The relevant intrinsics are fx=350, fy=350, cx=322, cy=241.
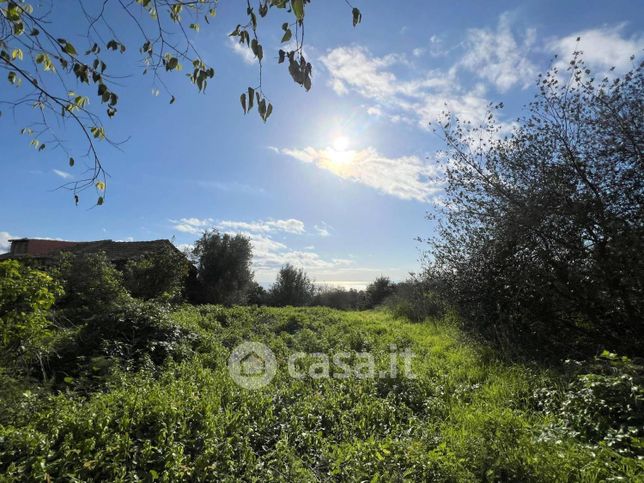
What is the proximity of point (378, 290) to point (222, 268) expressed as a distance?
11.0 meters

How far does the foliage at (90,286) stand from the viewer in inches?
369

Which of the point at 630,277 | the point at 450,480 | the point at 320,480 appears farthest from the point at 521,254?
the point at 320,480

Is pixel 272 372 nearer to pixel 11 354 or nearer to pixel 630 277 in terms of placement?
pixel 11 354

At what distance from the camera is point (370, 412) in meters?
3.95

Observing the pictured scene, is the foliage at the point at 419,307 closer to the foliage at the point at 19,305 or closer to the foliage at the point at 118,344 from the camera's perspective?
the foliage at the point at 118,344

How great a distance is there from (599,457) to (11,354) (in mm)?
5258

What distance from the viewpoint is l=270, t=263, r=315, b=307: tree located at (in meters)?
23.0

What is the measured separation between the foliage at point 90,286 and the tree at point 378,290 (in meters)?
17.0

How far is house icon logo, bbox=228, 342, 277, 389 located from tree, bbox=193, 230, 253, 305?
1285 cm

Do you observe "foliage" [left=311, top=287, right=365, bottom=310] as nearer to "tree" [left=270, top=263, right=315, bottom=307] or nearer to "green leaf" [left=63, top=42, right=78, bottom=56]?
"tree" [left=270, top=263, right=315, bottom=307]

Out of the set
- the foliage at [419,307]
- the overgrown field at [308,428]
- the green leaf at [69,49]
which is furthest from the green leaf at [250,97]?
the foliage at [419,307]

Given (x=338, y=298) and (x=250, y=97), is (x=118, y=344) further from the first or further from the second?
(x=338, y=298)

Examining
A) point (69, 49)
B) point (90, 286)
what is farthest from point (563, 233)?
point (90, 286)

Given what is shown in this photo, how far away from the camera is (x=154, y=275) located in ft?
41.7
